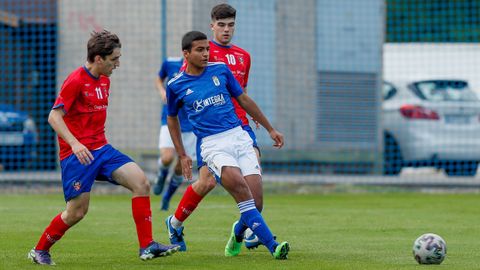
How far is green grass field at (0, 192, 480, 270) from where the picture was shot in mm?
8250

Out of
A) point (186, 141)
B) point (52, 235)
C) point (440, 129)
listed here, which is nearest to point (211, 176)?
point (52, 235)

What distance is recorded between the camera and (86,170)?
816cm

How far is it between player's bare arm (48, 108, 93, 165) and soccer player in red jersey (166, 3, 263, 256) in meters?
1.24

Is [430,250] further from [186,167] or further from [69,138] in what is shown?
[69,138]

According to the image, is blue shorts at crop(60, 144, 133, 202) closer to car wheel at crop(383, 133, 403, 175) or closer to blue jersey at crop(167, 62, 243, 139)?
blue jersey at crop(167, 62, 243, 139)

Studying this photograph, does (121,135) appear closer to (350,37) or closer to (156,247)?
(350,37)

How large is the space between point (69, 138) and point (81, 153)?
210 millimetres

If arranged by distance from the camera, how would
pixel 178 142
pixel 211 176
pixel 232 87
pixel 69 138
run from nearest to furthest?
pixel 69 138
pixel 232 87
pixel 178 142
pixel 211 176

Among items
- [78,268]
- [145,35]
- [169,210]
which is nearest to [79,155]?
[78,268]

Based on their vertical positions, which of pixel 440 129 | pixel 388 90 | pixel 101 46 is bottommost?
pixel 440 129

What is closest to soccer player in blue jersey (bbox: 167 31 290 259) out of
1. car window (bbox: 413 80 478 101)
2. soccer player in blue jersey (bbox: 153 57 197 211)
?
soccer player in blue jersey (bbox: 153 57 197 211)

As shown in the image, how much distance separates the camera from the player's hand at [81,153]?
305 inches

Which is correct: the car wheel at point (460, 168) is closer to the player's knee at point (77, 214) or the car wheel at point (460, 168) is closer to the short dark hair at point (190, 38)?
the short dark hair at point (190, 38)

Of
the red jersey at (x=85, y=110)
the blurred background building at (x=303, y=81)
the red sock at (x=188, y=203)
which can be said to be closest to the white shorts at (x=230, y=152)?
the red sock at (x=188, y=203)
